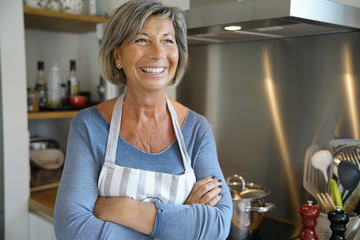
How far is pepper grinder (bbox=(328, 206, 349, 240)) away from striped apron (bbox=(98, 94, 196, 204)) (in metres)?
0.37

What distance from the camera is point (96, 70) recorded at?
87.4 inches

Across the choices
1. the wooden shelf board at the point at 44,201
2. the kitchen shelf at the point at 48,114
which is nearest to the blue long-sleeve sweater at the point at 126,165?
the wooden shelf board at the point at 44,201

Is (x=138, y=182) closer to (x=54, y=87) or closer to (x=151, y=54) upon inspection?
(x=151, y=54)

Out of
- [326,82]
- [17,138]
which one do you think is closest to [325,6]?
[326,82]

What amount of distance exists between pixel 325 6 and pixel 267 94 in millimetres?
580

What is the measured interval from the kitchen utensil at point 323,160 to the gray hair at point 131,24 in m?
0.52

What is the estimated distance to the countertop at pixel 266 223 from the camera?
135 cm

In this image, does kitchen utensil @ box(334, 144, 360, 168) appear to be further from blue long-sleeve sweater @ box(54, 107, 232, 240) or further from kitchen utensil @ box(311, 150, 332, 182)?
blue long-sleeve sweater @ box(54, 107, 232, 240)

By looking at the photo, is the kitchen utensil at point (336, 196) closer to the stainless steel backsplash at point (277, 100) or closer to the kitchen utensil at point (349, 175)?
the kitchen utensil at point (349, 175)

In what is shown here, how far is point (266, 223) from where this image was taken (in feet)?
4.80

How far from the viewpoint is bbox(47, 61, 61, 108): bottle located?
1.97 metres

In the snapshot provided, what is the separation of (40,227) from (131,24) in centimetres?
104

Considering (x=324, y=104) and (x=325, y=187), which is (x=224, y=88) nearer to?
(x=324, y=104)

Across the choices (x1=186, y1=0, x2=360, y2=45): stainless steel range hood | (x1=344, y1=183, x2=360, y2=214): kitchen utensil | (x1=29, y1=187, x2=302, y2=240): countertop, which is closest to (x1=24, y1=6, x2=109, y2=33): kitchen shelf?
(x1=29, y1=187, x2=302, y2=240): countertop
